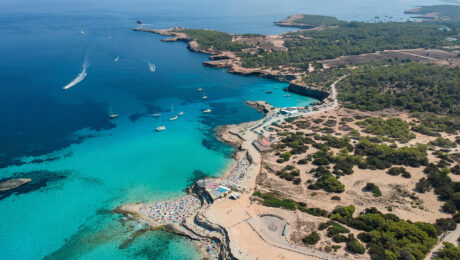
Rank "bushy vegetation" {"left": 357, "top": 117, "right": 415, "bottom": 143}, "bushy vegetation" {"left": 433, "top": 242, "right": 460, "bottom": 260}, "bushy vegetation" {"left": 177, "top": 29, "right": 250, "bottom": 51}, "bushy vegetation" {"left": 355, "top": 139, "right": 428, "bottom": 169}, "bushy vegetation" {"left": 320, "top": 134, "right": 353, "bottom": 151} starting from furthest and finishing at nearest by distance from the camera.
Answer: "bushy vegetation" {"left": 177, "top": 29, "right": 250, "bottom": 51} < "bushy vegetation" {"left": 357, "top": 117, "right": 415, "bottom": 143} < "bushy vegetation" {"left": 320, "top": 134, "right": 353, "bottom": 151} < "bushy vegetation" {"left": 355, "top": 139, "right": 428, "bottom": 169} < "bushy vegetation" {"left": 433, "top": 242, "right": 460, "bottom": 260}

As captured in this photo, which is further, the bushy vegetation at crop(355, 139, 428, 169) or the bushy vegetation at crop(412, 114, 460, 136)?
the bushy vegetation at crop(412, 114, 460, 136)

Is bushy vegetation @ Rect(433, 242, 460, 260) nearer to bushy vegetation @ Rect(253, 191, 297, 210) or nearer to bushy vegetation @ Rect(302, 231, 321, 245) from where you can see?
bushy vegetation @ Rect(302, 231, 321, 245)

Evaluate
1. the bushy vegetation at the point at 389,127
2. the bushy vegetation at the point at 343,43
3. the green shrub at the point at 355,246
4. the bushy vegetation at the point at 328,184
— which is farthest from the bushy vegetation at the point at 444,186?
the bushy vegetation at the point at 343,43

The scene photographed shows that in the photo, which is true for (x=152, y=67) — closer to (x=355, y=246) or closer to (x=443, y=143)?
(x=443, y=143)

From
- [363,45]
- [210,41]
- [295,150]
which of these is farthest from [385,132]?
[210,41]

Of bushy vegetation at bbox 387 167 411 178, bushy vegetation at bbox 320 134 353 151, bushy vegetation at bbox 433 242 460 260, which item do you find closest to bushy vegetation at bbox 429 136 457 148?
bushy vegetation at bbox 387 167 411 178

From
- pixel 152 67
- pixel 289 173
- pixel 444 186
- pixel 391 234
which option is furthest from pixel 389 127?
pixel 152 67
